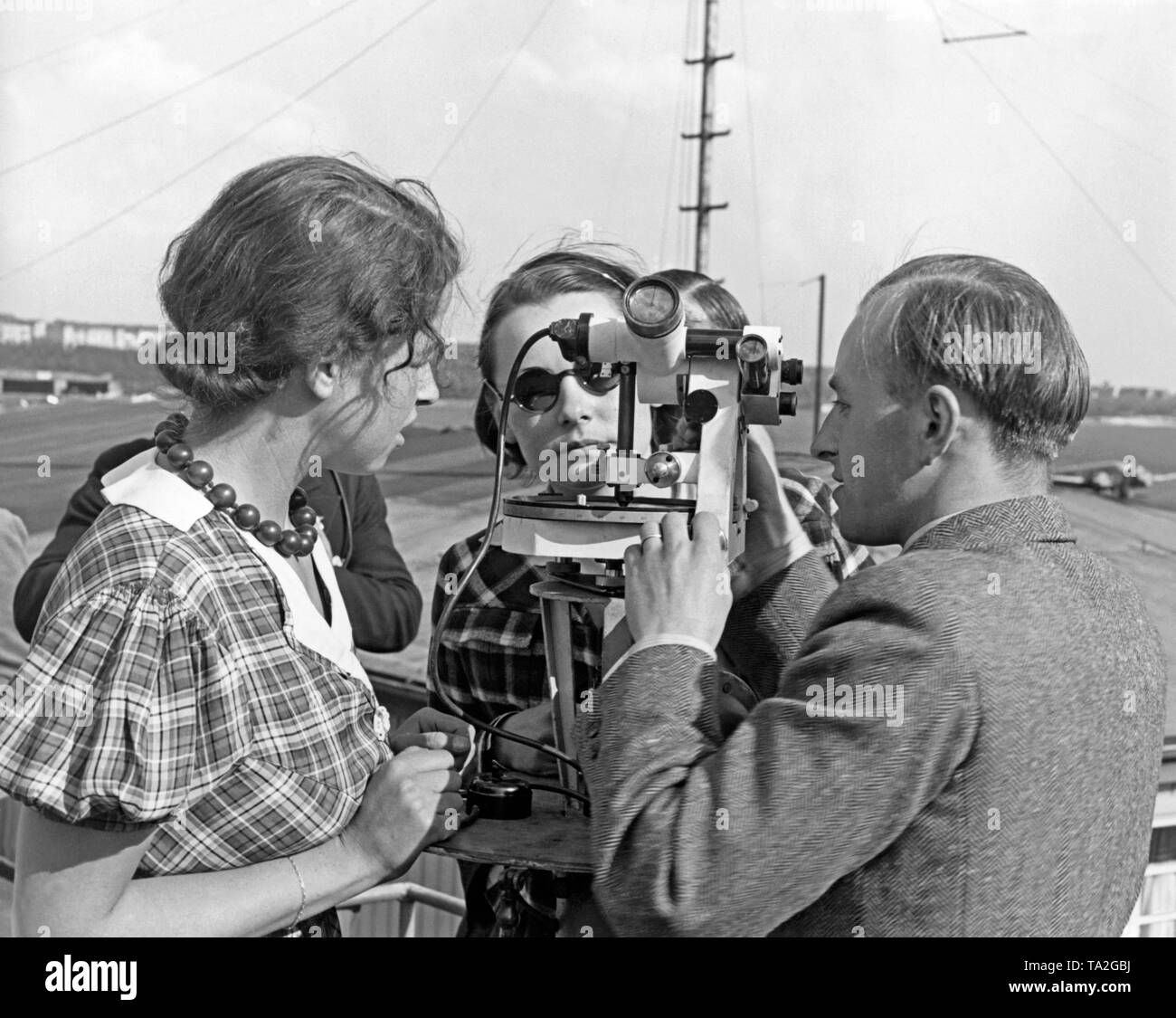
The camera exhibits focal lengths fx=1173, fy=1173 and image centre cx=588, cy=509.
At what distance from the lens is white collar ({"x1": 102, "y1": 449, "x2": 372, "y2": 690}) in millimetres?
1146

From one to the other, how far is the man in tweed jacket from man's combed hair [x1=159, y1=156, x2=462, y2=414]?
391 millimetres

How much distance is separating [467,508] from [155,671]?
123 inches

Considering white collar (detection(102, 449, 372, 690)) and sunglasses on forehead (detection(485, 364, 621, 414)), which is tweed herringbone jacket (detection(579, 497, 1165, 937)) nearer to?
white collar (detection(102, 449, 372, 690))

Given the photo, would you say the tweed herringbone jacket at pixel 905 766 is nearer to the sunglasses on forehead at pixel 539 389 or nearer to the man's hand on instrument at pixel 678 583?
the man's hand on instrument at pixel 678 583

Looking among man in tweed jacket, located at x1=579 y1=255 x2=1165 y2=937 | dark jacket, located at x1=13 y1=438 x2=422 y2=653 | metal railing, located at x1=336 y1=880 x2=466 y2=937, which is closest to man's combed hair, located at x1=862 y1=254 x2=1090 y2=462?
man in tweed jacket, located at x1=579 y1=255 x2=1165 y2=937

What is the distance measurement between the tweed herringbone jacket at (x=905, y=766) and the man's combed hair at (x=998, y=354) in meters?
0.11

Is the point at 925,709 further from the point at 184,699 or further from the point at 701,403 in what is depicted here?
the point at 184,699

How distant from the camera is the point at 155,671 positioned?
105 centimetres

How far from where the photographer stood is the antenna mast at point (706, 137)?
11.7ft

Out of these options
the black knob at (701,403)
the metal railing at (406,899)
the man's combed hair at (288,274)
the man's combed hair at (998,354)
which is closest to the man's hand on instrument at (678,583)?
the black knob at (701,403)

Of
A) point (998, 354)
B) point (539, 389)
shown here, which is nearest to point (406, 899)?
point (539, 389)

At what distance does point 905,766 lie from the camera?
1.02m

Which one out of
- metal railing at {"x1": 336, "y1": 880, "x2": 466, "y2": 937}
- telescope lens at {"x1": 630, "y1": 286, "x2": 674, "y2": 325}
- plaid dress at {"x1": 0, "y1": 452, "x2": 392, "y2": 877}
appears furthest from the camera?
metal railing at {"x1": 336, "y1": 880, "x2": 466, "y2": 937}
